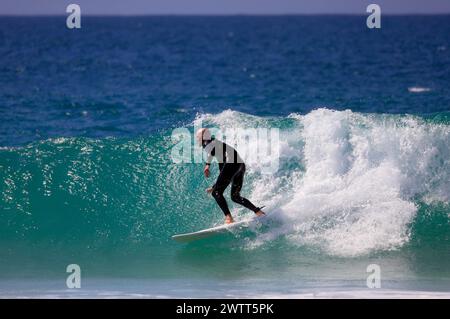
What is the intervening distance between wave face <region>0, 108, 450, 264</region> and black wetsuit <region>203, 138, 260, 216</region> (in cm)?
78

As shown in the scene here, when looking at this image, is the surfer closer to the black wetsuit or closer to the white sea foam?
the black wetsuit

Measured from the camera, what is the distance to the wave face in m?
11.2

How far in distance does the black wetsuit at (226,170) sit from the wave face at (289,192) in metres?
0.78

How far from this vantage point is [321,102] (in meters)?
24.9

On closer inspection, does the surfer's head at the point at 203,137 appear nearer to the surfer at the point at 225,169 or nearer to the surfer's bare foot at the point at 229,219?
the surfer at the point at 225,169

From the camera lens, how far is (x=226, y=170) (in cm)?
1062

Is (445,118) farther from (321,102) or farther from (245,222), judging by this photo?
(321,102)

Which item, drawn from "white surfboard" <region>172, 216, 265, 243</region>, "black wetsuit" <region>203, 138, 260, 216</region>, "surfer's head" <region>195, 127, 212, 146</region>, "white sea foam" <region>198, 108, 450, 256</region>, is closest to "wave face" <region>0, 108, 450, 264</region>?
"white sea foam" <region>198, 108, 450, 256</region>

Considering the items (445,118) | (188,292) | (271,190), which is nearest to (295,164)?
(271,190)

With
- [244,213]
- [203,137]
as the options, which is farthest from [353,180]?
[203,137]

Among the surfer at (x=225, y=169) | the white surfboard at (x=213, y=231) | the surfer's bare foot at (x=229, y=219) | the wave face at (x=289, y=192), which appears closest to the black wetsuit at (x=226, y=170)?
the surfer at (x=225, y=169)

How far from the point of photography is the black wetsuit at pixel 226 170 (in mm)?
10531

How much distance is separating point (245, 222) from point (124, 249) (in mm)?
1830

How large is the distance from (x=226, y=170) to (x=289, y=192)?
1737mm
